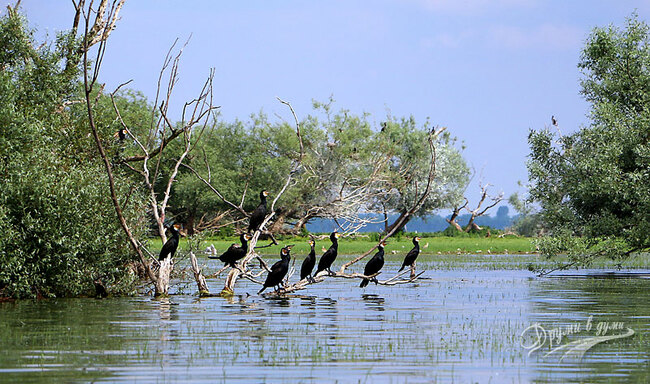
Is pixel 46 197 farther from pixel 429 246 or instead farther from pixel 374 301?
pixel 429 246

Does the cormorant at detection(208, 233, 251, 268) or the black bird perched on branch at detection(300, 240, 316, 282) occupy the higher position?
the cormorant at detection(208, 233, 251, 268)

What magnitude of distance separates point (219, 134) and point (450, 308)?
6284cm

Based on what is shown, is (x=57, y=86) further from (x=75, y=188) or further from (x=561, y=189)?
(x=561, y=189)

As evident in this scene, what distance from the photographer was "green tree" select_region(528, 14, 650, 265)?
35.1 metres

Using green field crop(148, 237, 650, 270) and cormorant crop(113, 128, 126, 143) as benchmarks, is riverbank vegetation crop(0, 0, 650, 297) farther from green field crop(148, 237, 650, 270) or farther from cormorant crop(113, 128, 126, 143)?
green field crop(148, 237, 650, 270)

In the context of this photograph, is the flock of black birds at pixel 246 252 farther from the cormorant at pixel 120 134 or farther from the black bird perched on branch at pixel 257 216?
the cormorant at pixel 120 134

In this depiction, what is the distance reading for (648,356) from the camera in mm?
15344

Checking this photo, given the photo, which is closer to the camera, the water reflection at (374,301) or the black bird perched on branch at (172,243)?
the water reflection at (374,301)

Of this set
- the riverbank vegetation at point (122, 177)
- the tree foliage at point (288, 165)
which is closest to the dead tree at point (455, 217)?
the tree foliage at point (288, 165)
